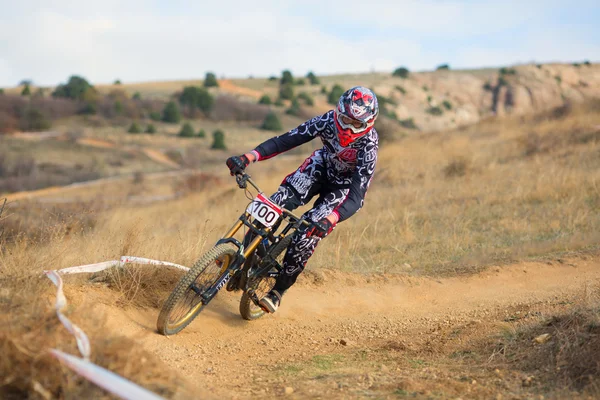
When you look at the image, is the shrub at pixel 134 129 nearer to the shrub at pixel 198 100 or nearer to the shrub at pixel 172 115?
the shrub at pixel 172 115

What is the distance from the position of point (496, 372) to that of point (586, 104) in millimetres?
22892

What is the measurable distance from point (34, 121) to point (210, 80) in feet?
94.8

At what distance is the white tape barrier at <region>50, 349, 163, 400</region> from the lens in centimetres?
291

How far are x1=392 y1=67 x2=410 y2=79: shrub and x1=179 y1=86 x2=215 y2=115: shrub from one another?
25562 mm

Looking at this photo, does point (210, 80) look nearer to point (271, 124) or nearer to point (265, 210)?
point (271, 124)

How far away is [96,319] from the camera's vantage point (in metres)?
3.61

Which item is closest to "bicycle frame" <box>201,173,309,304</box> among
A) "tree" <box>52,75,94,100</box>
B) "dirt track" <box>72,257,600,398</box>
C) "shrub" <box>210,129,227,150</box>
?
"dirt track" <box>72,257,600,398</box>

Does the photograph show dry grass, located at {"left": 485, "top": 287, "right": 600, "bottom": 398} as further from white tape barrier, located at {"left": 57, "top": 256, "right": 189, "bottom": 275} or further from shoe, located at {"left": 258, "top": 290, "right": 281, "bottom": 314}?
white tape barrier, located at {"left": 57, "top": 256, "right": 189, "bottom": 275}

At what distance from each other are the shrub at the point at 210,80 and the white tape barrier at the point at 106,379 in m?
67.4

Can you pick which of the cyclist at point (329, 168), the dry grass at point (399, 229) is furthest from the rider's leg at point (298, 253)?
the dry grass at point (399, 229)

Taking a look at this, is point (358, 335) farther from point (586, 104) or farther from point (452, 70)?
point (452, 70)

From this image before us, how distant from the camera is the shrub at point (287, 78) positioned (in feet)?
235

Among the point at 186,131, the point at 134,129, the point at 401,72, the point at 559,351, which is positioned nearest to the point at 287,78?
the point at 401,72

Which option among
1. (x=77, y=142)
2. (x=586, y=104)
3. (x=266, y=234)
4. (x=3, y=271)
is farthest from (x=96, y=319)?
(x=77, y=142)
